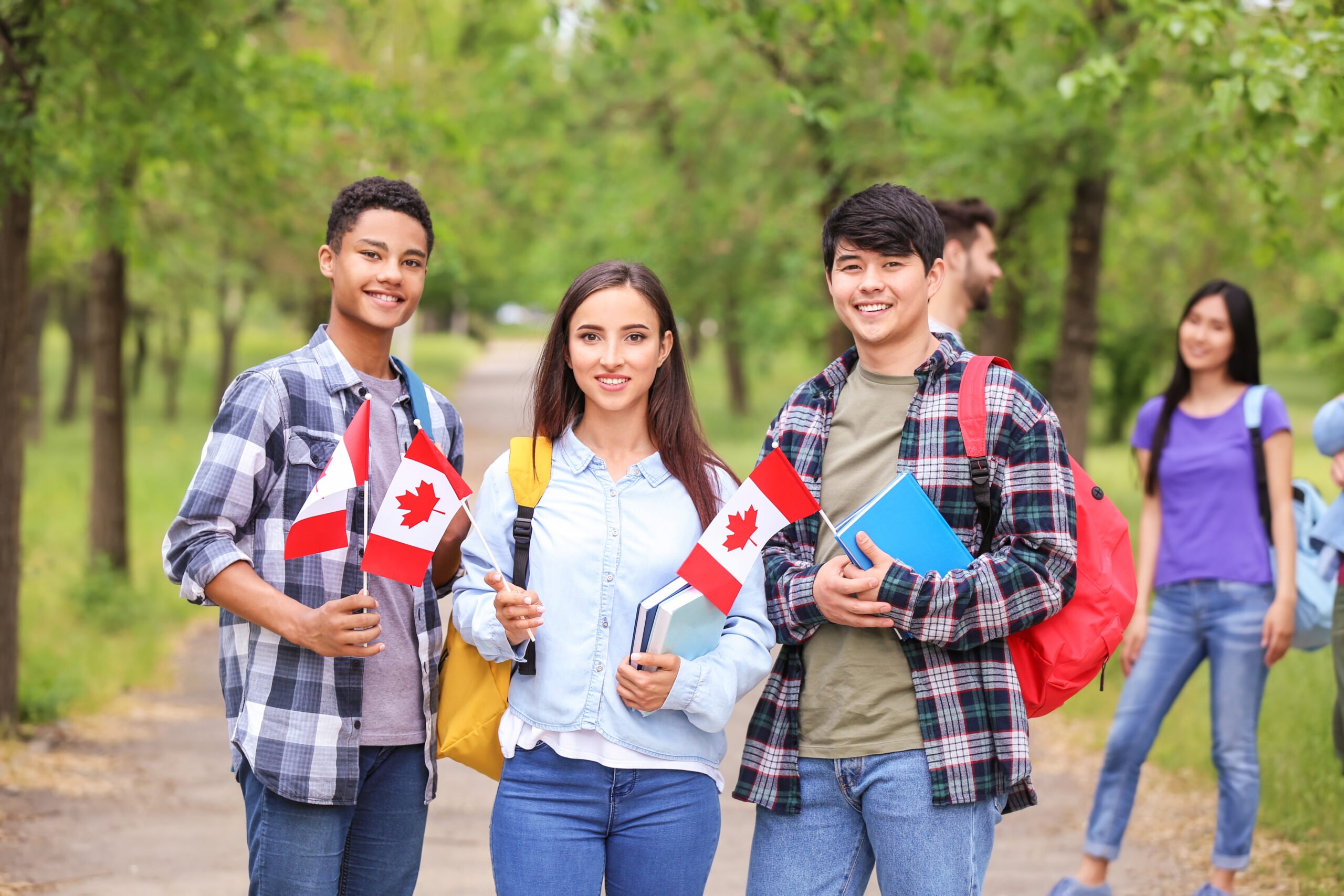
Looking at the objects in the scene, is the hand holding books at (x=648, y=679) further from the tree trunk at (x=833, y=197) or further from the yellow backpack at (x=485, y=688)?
the tree trunk at (x=833, y=197)

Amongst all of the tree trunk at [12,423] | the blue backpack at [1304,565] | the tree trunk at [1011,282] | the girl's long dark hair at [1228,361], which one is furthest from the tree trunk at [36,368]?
the blue backpack at [1304,565]

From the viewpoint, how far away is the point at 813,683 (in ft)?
9.61

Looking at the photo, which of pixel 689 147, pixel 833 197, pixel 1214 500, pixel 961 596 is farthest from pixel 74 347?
pixel 961 596

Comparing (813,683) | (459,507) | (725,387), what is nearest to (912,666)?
(813,683)

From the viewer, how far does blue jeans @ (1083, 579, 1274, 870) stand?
4855mm

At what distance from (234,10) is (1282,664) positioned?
7.25 m

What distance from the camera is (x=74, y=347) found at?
90.4 ft

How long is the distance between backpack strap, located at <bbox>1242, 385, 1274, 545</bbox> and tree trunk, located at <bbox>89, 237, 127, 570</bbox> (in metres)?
8.14

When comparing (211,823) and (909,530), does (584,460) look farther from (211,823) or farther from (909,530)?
(211,823)

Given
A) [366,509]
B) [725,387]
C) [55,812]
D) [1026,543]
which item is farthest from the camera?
[725,387]

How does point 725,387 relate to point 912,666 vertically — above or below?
above

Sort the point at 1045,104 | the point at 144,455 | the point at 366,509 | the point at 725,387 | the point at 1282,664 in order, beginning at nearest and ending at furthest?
the point at 366,509 → the point at 1282,664 → the point at 1045,104 → the point at 144,455 → the point at 725,387

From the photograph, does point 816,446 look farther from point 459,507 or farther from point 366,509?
point 366,509

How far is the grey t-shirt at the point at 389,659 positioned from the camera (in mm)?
3047
